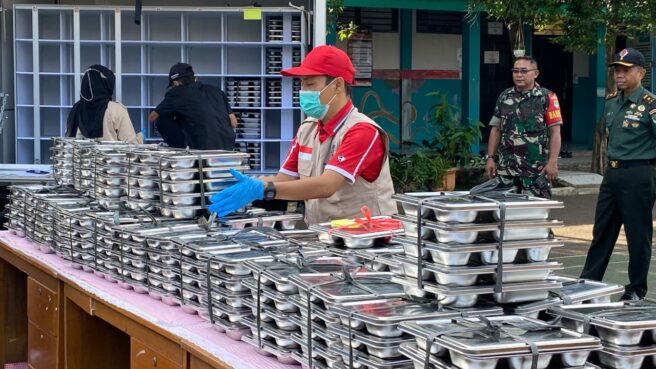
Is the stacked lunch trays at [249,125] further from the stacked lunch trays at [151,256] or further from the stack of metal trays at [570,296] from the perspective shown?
the stack of metal trays at [570,296]

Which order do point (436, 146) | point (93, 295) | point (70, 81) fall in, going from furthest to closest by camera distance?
point (436, 146) → point (70, 81) → point (93, 295)

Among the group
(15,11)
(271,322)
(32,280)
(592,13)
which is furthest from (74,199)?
(592,13)

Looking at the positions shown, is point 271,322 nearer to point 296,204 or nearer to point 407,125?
point 296,204

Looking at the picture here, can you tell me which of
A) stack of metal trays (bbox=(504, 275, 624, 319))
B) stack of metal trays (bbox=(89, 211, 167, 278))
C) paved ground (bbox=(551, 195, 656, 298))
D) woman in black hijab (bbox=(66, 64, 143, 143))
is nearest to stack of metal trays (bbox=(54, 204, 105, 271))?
stack of metal trays (bbox=(89, 211, 167, 278))

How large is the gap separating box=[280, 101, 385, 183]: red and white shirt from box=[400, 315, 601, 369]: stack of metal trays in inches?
66.3

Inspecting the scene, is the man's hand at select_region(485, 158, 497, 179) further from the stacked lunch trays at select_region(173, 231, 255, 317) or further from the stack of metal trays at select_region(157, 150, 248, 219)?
the stacked lunch trays at select_region(173, 231, 255, 317)

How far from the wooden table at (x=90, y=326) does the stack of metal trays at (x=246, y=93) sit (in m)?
5.47

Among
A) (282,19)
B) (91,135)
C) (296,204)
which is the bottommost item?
(296,204)

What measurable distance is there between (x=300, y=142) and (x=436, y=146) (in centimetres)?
1088

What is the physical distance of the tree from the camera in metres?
12.7

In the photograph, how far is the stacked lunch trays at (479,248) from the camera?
266 cm

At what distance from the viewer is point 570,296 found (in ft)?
9.52

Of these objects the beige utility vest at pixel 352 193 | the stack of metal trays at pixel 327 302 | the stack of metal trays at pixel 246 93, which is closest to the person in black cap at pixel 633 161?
the beige utility vest at pixel 352 193

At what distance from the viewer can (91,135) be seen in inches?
347
